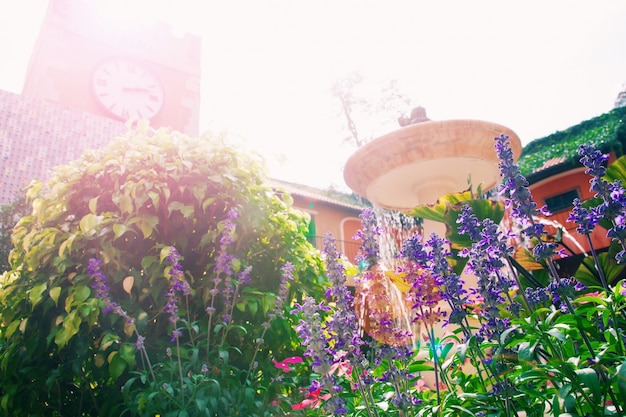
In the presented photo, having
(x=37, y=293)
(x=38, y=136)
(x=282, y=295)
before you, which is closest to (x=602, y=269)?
(x=282, y=295)

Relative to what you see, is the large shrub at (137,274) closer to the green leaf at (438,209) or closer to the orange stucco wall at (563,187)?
the green leaf at (438,209)

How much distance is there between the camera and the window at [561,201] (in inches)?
557

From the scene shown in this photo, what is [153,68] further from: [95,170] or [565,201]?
[565,201]

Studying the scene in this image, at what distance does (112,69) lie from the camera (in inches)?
489

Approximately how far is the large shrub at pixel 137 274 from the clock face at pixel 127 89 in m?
9.92

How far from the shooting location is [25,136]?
30.1ft

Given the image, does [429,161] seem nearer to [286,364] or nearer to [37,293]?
[286,364]

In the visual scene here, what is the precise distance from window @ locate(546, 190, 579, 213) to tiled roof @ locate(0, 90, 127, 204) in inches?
500

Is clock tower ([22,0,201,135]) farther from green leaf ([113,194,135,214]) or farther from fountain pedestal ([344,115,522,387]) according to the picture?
green leaf ([113,194,135,214])

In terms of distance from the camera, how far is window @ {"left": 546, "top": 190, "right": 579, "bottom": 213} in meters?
14.1

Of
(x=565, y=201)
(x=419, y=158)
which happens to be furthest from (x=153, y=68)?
(x=565, y=201)

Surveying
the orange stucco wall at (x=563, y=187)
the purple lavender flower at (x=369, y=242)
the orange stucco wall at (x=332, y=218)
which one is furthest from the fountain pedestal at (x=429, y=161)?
the orange stucco wall at (x=332, y=218)

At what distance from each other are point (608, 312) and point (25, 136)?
33.8 feet

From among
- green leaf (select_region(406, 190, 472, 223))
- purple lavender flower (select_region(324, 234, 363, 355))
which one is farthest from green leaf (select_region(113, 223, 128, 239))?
green leaf (select_region(406, 190, 472, 223))
